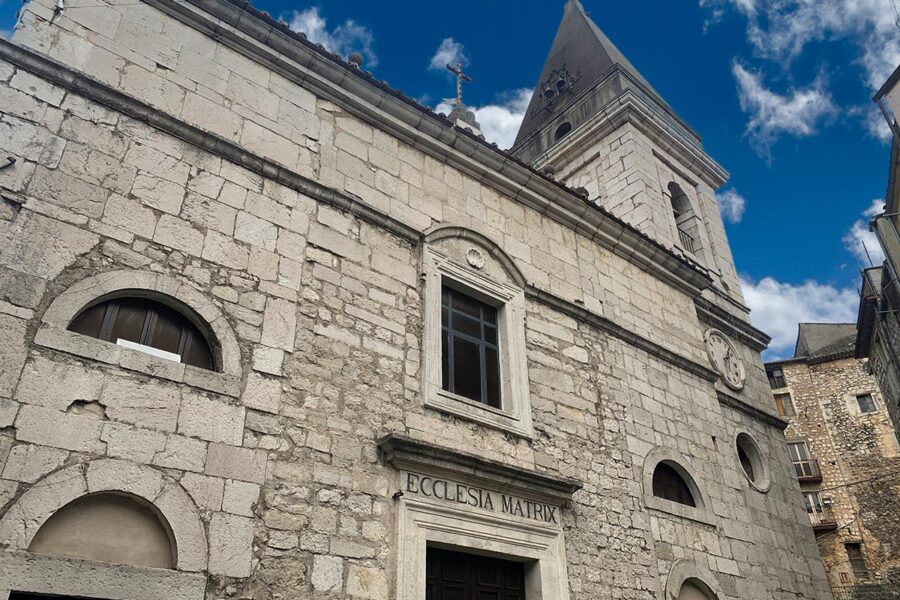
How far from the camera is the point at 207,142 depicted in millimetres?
6285

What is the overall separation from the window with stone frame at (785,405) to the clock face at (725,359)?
18.6m

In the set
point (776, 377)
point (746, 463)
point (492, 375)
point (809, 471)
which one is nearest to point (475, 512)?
point (492, 375)

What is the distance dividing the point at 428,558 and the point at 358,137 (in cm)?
450

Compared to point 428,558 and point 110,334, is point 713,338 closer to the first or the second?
point 428,558

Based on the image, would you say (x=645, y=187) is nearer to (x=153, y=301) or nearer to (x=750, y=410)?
(x=750, y=410)

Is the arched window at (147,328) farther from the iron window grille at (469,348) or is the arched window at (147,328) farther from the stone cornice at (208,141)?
the iron window grille at (469,348)

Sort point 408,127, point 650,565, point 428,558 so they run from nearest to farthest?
point 428,558 < point 650,565 < point 408,127

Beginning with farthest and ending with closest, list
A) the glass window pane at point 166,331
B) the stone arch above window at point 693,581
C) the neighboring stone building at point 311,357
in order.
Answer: the stone arch above window at point 693,581 → the glass window pane at point 166,331 → the neighboring stone building at point 311,357

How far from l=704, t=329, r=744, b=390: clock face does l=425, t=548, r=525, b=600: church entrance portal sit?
5.88 meters

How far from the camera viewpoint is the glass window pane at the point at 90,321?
5062mm

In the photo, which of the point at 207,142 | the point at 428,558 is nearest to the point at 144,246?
the point at 207,142

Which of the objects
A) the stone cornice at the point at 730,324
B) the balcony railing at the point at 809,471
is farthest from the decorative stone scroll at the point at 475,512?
the balcony railing at the point at 809,471

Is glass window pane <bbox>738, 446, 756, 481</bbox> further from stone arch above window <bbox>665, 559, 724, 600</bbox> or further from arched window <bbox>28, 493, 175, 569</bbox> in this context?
arched window <bbox>28, 493, 175, 569</bbox>

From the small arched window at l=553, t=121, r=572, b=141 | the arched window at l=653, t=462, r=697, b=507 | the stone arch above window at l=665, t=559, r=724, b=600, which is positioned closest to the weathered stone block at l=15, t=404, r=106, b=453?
the stone arch above window at l=665, t=559, r=724, b=600
